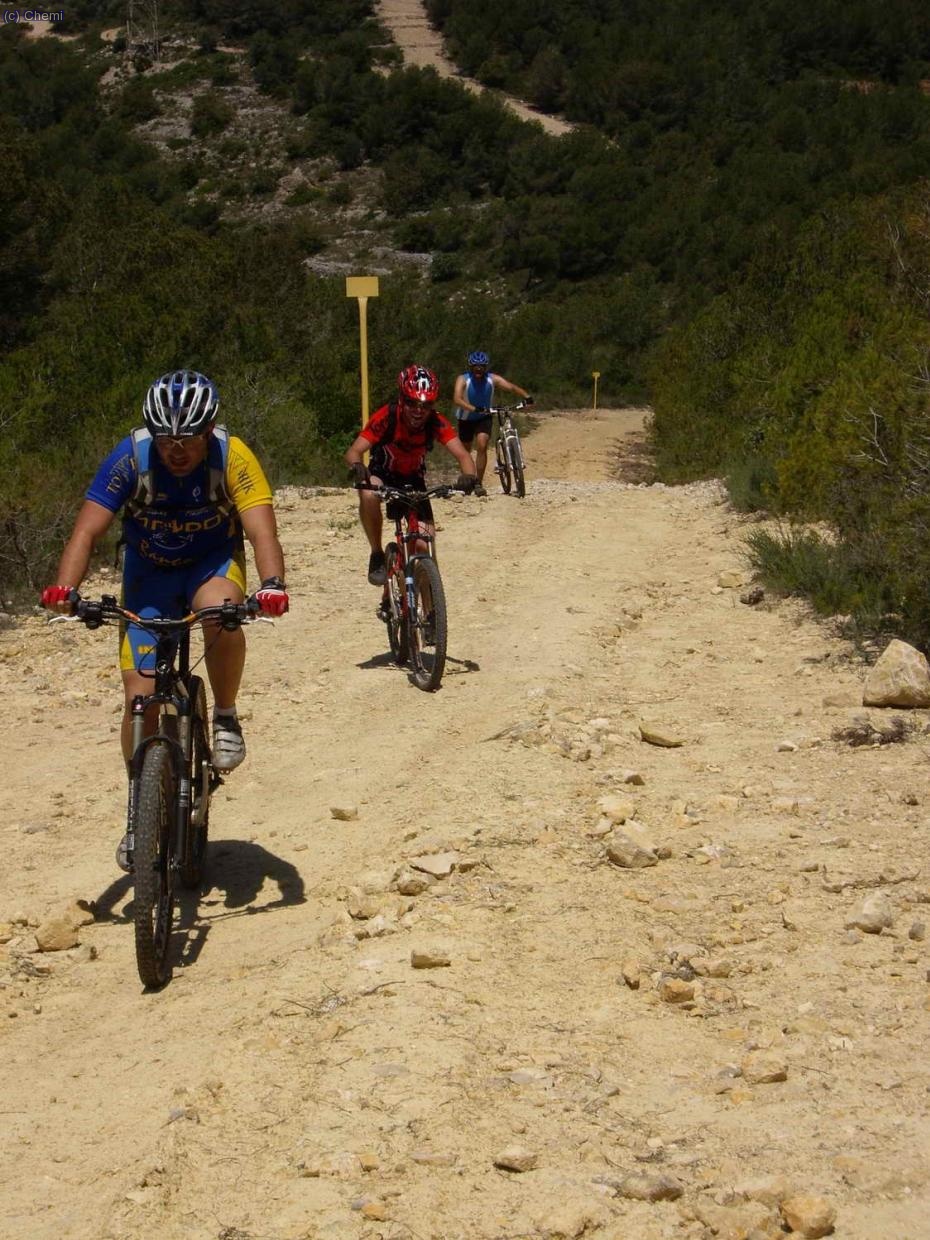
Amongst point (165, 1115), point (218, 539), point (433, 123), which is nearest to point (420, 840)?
point (218, 539)

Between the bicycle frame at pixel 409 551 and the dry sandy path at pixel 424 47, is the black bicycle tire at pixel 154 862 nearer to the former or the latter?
the bicycle frame at pixel 409 551

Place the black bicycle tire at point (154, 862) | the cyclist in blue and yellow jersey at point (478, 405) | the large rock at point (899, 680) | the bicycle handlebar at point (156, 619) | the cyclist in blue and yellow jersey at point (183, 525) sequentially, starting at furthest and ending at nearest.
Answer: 1. the cyclist in blue and yellow jersey at point (478, 405)
2. the large rock at point (899, 680)
3. the cyclist in blue and yellow jersey at point (183, 525)
4. the bicycle handlebar at point (156, 619)
5. the black bicycle tire at point (154, 862)

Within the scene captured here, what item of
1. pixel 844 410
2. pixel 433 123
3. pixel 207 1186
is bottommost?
pixel 207 1186

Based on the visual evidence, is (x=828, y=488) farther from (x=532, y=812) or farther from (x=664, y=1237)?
(x=664, y=1237)

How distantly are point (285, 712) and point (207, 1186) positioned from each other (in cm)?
514

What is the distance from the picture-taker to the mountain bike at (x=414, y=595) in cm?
882

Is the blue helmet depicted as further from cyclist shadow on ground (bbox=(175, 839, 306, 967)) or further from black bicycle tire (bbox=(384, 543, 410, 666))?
black bicycle tire (bbox=(384, 543, 410, 666))

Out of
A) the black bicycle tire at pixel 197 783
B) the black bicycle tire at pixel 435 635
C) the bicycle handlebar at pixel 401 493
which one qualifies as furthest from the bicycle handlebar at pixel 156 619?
the bicycle handlebar at pixel 401 493

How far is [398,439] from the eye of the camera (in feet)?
30.9

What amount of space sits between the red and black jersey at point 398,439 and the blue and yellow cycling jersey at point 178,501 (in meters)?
4.03

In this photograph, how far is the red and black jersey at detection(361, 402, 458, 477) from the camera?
9391 mm

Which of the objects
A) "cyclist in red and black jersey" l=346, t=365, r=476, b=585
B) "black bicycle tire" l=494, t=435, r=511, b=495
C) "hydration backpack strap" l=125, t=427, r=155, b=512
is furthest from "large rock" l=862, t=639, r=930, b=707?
"black bicycle tire" l=494, t=435, r=511, b=495

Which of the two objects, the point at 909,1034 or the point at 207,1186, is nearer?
the point at 207,1186

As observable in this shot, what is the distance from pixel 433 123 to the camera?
75.9 meters
